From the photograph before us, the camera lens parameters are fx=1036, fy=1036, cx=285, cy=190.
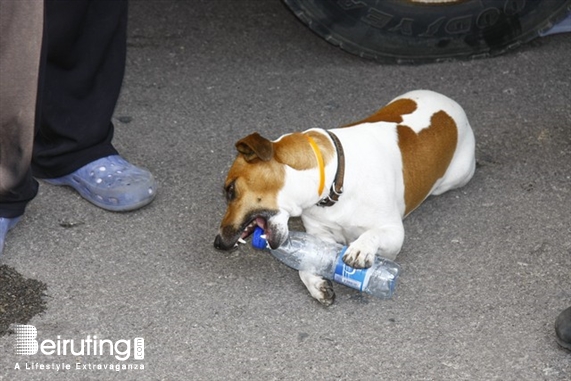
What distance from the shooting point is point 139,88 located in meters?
4.94

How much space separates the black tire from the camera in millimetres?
4758

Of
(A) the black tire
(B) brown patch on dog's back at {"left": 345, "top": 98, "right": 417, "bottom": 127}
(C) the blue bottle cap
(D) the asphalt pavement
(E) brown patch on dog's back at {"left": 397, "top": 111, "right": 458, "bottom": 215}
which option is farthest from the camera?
(A) the black tire

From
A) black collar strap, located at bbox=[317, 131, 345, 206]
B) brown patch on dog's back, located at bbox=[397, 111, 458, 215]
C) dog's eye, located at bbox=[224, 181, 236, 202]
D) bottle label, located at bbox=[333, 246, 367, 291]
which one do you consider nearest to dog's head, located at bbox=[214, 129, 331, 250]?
dog's eye, located at bbox=[224, 181, 236, 202]

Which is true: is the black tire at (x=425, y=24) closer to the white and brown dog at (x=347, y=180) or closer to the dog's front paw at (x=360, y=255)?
the white and brown dog at (x=347, y=180)

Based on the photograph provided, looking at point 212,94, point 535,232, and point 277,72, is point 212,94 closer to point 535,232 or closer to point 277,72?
point 277,72

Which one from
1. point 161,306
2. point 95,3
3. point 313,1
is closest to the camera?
point 161,306

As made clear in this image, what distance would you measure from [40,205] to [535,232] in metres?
1.92

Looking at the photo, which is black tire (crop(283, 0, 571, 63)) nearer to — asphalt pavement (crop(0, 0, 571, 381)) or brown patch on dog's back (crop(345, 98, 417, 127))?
asphalt pavement (crop(0, 0, 571, 381))

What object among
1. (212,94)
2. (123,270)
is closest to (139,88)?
(212,94)

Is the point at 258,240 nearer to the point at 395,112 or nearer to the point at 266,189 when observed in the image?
the point at 266,189

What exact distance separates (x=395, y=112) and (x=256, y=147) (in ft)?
2.78

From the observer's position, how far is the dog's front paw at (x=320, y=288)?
352 centimetres

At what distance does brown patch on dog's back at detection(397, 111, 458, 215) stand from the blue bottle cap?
0.59 m

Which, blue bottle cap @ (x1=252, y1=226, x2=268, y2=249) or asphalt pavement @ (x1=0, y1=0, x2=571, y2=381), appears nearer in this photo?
asphalt pavement @ (x1=0, y1=0, x2=571, y2=381)
